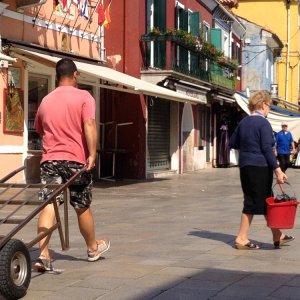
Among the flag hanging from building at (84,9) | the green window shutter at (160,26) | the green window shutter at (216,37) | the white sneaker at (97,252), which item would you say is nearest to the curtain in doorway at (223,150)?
the green window shutter at (216,37)

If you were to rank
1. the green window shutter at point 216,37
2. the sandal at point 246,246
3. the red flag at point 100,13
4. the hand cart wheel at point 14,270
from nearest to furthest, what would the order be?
the hand cart wheel at point 14,270 → the sandal at point 246,246 → the red flag at point 100,13 → the green window shutter at point 216,37

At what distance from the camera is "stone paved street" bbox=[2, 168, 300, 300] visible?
19.0ft

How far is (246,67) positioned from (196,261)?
3214 centimetres

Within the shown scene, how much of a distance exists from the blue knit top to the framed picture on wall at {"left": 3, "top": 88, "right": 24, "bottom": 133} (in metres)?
8.01

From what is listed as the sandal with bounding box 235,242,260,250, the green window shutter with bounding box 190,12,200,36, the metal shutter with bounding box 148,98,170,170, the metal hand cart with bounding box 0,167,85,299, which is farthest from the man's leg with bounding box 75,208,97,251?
the green window shutter with bounding box 190,12,200,36

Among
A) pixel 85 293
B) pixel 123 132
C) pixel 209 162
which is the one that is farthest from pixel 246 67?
pixel 85 293

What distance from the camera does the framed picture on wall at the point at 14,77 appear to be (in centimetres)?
1507

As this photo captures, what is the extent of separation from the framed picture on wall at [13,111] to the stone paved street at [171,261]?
3514mm

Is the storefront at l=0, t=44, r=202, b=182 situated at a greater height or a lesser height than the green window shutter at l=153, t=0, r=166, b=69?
lesser

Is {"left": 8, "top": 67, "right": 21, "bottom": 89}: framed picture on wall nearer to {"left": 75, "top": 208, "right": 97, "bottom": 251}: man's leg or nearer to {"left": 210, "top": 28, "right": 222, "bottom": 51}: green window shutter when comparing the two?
{"left": 75, "top": 208, "right": 97, "bottom": 251}: man's leg

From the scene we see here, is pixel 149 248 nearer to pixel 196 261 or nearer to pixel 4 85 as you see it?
pixel 196 261

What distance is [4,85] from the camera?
14914mm

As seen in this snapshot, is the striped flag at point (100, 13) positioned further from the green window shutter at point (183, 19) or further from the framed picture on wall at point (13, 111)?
the green window shutter at point (183, 19)

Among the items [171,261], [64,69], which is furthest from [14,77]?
[171,261]
